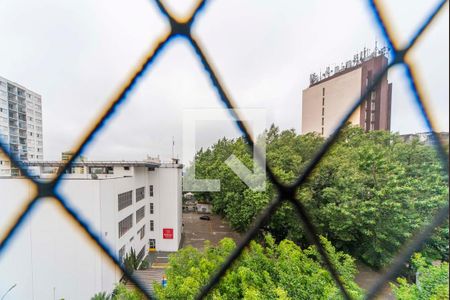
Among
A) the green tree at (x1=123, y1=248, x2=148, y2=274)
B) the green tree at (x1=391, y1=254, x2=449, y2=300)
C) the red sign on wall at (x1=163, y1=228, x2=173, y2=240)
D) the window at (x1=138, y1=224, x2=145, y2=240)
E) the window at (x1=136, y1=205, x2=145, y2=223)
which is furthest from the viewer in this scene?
the red sign on wall at (x1=163, y1=228, x2=173, y2=240)

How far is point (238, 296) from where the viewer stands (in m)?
2.90

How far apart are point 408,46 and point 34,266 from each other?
15.6 feet

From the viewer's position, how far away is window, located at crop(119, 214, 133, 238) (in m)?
4.59

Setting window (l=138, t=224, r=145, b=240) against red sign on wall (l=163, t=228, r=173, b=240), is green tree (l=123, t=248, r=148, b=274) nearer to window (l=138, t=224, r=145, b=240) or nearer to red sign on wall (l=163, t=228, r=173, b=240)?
window (l=138, t=224, r=145, b=240)

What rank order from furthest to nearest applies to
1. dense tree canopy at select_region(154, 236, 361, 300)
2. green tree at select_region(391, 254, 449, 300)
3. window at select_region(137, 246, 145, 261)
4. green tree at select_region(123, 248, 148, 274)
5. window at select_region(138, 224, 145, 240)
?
1. window at select_region(138, 224, 145, 240)
2. window at select_region(137, 246, 145, 261)
3. dense tree canopy at select_region(154, 236, 361, 300)
4. green tree at select_region(391, 254, 449, 300)
5. green tree at select_region(123, 248, 148, 274)

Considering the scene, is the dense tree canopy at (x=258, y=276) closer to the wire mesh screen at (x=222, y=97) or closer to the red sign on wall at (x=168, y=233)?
the wire mesh screen at (x=222, y=97)

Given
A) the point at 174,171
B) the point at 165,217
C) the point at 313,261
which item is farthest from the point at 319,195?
the point at 165,217

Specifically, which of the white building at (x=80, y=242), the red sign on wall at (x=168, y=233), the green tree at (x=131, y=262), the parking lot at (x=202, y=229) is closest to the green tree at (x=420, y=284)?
the green tree at (x=131, y=262)

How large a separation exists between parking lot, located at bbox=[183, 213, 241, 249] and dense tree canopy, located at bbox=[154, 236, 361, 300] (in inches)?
142

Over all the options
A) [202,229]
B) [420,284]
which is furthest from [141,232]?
[420,284]

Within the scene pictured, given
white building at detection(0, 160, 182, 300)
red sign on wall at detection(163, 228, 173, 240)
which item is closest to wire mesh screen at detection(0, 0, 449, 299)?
white building at detection(0, 160, 182, 300)

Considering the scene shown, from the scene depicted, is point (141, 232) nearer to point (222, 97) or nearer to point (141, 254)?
point (141, 254)

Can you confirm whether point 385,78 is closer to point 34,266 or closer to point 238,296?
point 238,296

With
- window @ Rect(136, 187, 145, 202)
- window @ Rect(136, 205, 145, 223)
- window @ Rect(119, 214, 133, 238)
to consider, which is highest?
window @ Rect(136, 187, 145, 202)
